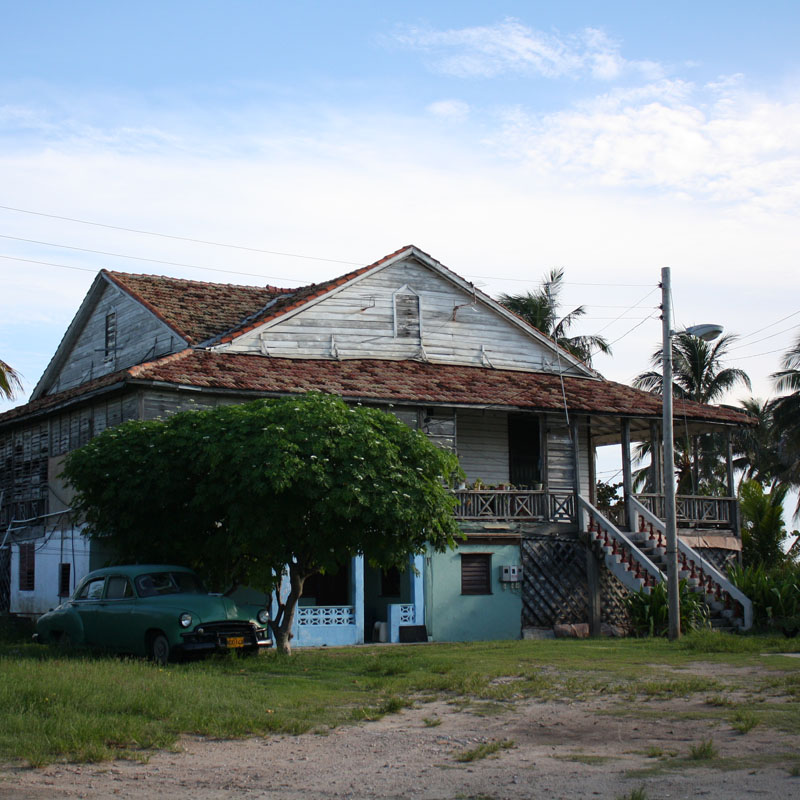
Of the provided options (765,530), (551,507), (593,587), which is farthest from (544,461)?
(765,530)

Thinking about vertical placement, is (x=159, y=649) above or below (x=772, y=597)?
below

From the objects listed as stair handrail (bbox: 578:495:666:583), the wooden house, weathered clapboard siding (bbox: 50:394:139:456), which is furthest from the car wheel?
stair handrail (bbox: 578:495:666:583)

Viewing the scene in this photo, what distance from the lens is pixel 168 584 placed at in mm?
17875

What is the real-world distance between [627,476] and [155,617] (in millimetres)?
14499

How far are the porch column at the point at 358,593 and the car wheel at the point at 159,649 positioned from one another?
7212 mm

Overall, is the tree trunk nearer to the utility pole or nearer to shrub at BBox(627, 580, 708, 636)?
the utility pole

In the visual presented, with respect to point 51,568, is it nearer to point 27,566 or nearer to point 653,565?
point 27,566

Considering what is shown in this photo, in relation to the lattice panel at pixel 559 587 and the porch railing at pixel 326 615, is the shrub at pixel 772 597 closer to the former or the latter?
the lattice panel at pixel 559 587

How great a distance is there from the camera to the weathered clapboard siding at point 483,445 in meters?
28.3

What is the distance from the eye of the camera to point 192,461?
18.8 meters

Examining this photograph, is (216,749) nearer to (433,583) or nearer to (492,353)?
(433,583)

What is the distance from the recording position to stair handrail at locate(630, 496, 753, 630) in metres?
23.2

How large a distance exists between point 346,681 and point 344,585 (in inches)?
494

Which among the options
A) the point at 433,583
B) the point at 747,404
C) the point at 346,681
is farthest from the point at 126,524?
the point at 747,404
